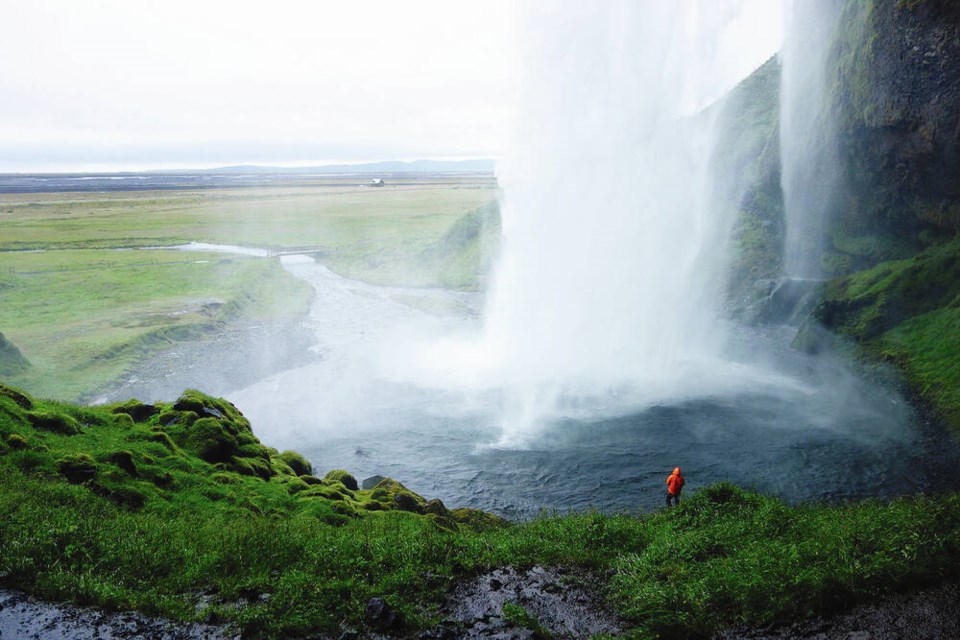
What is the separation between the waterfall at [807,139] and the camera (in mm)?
52469

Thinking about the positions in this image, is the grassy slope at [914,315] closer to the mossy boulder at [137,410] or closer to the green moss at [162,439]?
the green moss at [162,439]

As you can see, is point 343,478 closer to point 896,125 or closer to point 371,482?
point 371,482

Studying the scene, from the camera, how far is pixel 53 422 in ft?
61.1

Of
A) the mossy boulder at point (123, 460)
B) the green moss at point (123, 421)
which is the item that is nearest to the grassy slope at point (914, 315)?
the mossy boulder at point (123, 460)

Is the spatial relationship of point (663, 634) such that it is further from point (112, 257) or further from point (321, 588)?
point (112, 257)

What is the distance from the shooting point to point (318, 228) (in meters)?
115

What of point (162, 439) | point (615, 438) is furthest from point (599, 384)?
point (162, 439)

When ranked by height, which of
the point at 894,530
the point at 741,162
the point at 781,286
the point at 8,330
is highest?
the point at 741,162

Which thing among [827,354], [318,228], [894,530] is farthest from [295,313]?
[318,228]

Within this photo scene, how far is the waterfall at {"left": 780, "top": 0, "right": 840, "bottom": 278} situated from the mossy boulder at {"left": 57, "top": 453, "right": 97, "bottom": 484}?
179 ft

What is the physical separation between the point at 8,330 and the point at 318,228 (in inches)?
2779

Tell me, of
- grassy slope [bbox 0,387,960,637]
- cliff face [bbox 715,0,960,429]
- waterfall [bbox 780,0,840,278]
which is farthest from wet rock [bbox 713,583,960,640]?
waterfall [bbox 780,0,840,278]

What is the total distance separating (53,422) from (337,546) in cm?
1103

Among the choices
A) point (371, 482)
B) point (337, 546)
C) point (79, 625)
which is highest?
point (337, 546)
